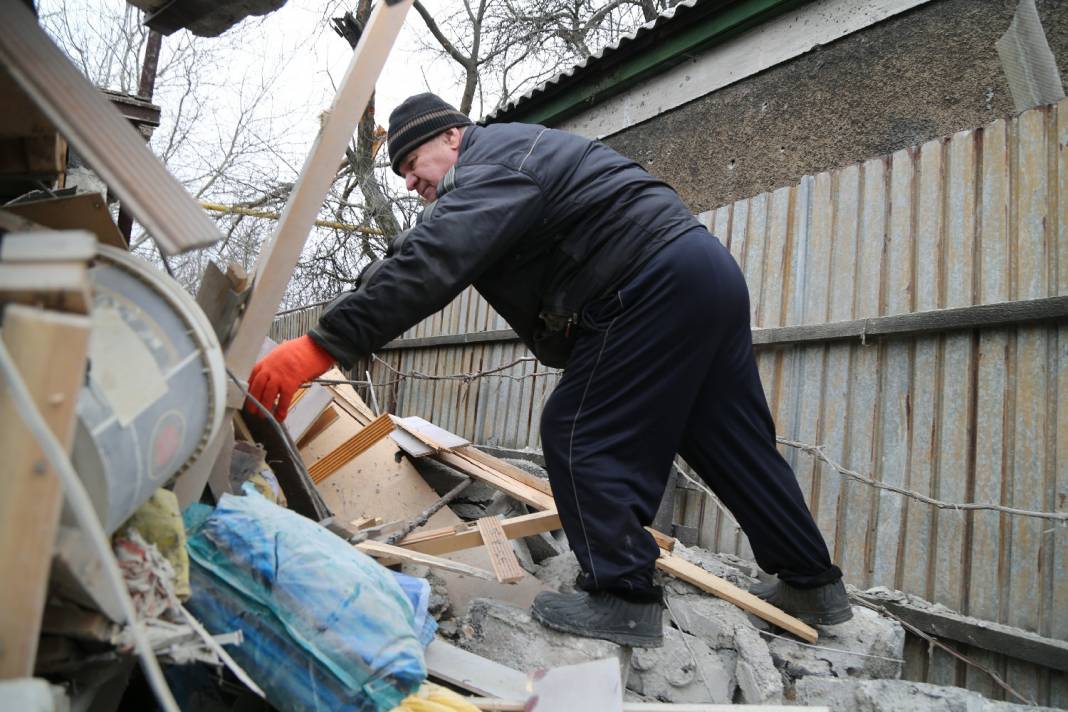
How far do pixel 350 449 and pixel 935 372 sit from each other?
239 cm

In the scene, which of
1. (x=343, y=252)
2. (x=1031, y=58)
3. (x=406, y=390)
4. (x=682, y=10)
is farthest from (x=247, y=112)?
(x=1031, y=58)

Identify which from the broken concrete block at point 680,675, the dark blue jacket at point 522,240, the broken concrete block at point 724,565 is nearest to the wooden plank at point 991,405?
the broken concrete block at point 724,565

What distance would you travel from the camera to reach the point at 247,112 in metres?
13.0

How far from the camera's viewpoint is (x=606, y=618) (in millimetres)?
1885

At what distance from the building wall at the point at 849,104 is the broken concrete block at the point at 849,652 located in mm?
2856

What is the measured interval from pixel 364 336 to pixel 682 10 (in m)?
4.23

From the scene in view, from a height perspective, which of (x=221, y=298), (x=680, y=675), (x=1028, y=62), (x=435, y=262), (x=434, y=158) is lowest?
(x=680, y=675)

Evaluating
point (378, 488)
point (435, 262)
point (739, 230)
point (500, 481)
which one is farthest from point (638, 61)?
point (435, 262)

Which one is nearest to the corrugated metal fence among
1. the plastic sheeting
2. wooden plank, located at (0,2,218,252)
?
the plastic sheeting

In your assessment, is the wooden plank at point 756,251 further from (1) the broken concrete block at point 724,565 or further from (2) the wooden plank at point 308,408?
(2) the wooden plank at point 308,408

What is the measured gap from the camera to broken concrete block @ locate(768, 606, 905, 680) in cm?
207

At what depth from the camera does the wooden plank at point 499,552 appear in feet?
6.97

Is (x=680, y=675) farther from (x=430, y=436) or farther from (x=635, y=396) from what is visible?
(x=430, y=436)

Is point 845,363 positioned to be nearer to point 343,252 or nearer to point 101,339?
point 101,339
